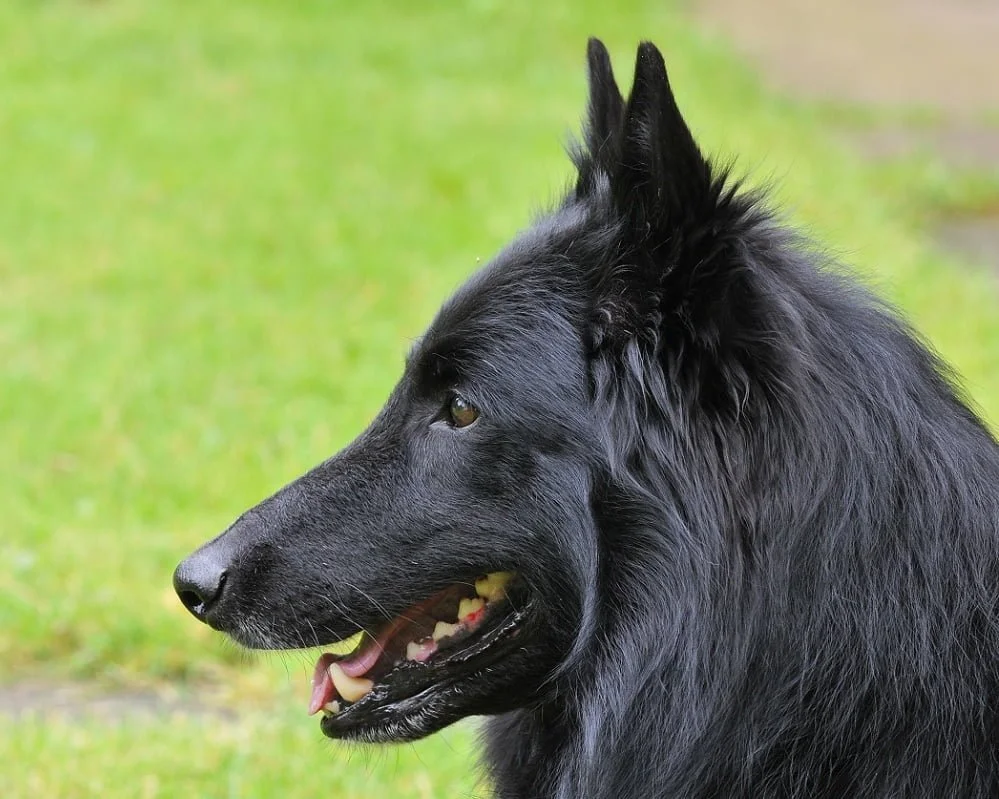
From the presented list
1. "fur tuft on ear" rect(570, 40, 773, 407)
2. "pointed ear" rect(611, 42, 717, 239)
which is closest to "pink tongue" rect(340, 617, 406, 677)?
"fur tuft on ear" rect(570, 40, 773, 407)

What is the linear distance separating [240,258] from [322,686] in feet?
22.0

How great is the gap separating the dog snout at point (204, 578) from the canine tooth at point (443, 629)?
1.47ft

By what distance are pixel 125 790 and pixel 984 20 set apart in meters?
17.5

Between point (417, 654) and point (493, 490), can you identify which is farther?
point (417, 654)

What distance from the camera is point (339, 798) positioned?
360 centimetres

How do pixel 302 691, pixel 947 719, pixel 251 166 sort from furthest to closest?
1. pixel 251 166
2. pixel 302 691
3. pixel 947 719

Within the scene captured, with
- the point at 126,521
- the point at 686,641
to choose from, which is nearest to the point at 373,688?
the point at 686,641

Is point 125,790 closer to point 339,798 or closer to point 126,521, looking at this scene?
point 339,798

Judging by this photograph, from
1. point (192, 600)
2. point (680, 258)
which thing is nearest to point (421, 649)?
point (192, 600)

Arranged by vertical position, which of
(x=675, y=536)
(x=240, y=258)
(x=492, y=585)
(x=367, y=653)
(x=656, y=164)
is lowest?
(x=240, y=258)

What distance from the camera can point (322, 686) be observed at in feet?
9.07

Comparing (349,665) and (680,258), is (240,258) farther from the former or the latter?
(680,258)

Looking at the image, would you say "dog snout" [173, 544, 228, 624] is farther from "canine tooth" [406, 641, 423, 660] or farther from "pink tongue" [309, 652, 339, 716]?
"canine tooth" [406, 641, 423, 660]

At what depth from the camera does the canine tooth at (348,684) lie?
270 cm
